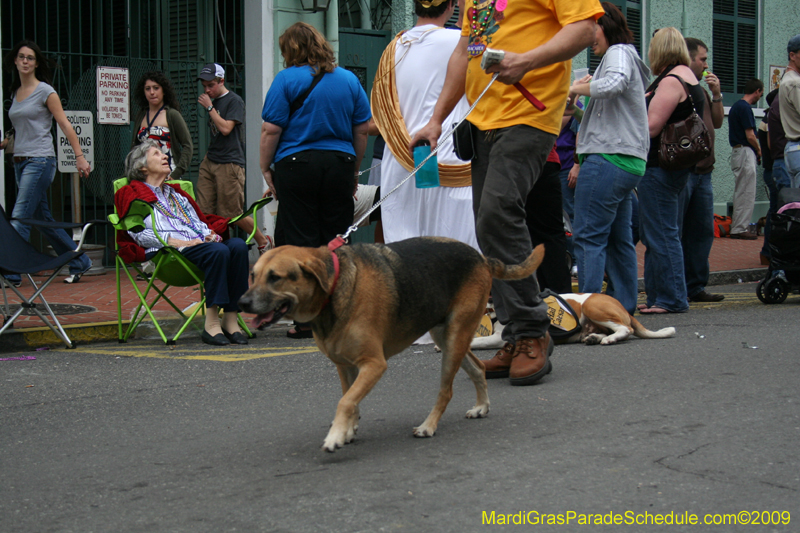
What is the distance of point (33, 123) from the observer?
8695 mm

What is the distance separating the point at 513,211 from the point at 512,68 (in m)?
0.70

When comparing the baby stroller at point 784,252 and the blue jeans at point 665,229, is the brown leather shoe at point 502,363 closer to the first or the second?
the blue jeans at point 665,229

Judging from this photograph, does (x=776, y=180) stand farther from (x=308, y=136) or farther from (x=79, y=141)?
(x=79, y=141)

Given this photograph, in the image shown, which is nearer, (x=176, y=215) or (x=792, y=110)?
(x=176, y=215)

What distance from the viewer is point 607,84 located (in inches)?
251

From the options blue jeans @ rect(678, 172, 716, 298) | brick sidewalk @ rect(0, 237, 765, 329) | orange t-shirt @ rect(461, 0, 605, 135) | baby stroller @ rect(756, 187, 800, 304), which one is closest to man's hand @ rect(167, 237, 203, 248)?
brick sidewalk @ rect(0, 237, 765, 329)

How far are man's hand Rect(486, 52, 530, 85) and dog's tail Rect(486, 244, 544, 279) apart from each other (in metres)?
0.80

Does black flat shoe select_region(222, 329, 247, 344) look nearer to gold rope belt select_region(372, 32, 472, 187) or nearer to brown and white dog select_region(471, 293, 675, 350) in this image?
gold rope belt select_region(372, 32, 472, 187)

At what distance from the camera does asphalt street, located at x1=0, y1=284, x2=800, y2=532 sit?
2738 mm

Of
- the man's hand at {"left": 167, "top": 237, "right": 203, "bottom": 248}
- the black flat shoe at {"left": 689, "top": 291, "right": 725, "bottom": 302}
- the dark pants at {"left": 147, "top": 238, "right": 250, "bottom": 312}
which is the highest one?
the man's hand at {"left": 167, "top": 237, "right": 203, "bottom": 248}

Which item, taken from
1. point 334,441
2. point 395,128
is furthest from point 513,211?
point 395,128

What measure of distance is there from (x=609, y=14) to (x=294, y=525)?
503cm

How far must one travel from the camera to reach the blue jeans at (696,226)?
796 centimetres

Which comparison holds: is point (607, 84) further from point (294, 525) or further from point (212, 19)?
point (212, 19)
